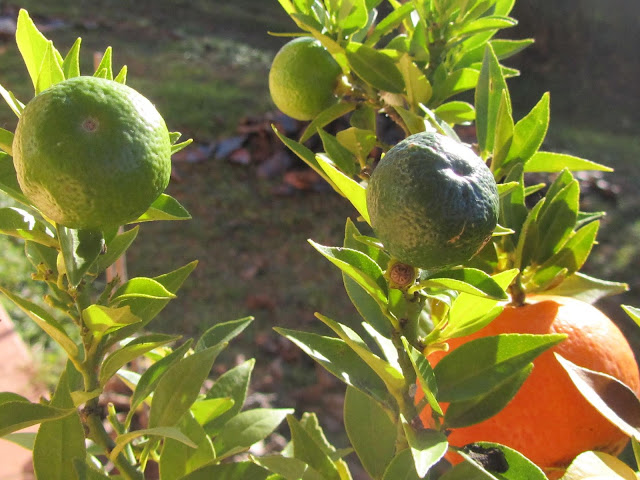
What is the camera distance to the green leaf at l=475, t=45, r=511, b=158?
20.8 inches

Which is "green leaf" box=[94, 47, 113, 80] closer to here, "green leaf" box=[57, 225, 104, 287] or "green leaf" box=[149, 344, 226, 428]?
"green leaf" box=[57, 225, 104, 287]

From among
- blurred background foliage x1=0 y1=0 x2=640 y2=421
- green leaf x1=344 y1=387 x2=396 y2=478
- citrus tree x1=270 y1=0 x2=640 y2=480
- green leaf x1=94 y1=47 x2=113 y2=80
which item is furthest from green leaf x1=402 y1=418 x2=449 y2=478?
blurred background foliage x1=0 y1=0 x2=640 y2=421

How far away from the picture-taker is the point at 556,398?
0.47m

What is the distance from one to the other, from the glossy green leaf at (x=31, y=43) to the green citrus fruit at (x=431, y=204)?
0.25 metres

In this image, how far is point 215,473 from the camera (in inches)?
19.5

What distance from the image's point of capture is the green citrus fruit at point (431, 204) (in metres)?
0.37

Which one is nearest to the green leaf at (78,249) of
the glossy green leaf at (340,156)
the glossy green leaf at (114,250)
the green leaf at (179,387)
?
the glossy green leaf at (114,250)

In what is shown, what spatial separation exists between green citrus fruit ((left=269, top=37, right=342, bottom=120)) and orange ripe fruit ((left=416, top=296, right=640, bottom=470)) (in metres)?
0.27

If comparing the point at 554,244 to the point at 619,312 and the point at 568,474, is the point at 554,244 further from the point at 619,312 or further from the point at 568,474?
the point at 619,312

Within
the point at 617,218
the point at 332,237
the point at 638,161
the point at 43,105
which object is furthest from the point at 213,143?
the point at 43,105

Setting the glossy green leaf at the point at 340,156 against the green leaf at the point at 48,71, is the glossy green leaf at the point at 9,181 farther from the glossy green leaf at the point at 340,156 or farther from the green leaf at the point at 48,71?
the glossy green leaf at the point at 340,156

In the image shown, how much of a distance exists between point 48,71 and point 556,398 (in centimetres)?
42

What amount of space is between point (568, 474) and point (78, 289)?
35 cm

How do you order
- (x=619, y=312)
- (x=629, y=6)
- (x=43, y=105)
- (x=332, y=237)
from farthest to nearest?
1. (x=629, y=6)
2. (x=332, y=237)
3. (x=619, y=312)
4. (x=43, y=105)
